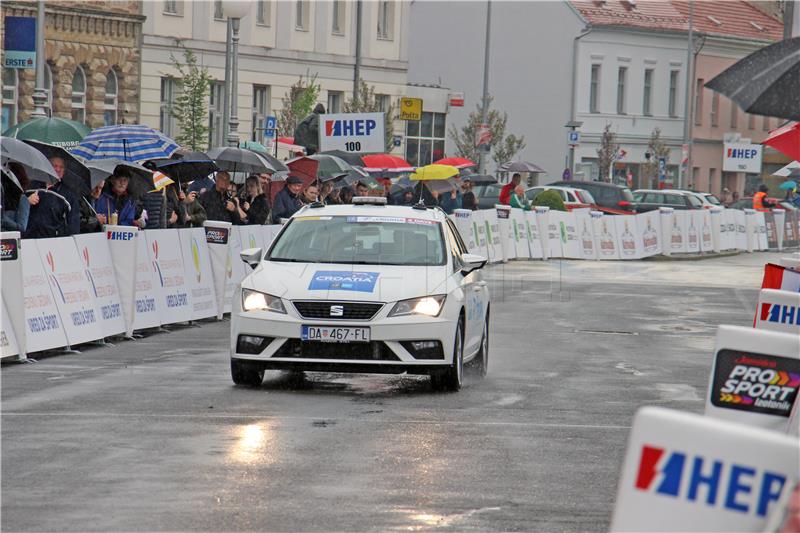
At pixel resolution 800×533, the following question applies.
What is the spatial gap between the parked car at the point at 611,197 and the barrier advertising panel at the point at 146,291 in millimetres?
35123

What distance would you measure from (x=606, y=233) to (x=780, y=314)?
31.8 metres

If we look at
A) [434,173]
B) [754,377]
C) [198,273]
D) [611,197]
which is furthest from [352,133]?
[754,377]

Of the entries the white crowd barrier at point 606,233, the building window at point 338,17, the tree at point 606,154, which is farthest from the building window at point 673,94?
the white crowd barrier at point 606,233

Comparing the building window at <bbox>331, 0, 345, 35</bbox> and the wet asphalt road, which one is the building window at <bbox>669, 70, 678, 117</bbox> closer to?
the building window at <bbox>331, 0, 345, 35</bbox>

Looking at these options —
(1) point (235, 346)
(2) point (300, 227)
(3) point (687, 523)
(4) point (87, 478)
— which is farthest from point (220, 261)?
(3) point (687, 523)

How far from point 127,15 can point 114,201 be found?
3252 cm

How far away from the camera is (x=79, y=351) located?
1680 centimetres

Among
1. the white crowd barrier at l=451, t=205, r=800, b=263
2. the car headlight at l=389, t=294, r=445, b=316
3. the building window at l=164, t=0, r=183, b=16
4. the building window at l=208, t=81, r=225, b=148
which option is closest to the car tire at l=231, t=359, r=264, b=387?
the car headlight at l=389, t=294, r=445, b=316

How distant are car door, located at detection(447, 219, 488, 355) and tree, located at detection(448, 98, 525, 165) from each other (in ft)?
175

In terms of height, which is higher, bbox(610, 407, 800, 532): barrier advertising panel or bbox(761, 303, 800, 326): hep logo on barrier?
bbox(610, 407, 800, 532): barrier advertising panel

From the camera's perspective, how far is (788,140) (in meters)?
13.7

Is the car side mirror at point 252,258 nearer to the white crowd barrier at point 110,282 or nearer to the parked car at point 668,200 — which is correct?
the white crowd barrier at point 110,282

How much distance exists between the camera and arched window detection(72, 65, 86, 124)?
4875 cm

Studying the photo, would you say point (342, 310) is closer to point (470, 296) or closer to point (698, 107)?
point (470, 296)
